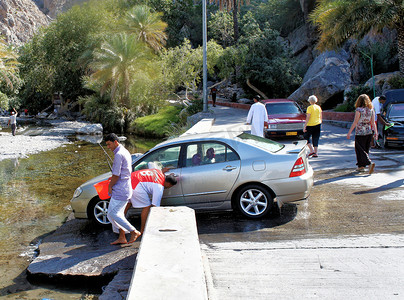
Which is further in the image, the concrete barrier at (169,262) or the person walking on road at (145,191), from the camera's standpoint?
the person walking on road at (145,191)

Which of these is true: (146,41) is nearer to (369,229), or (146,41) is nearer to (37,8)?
(369,229)

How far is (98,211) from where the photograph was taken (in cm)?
776

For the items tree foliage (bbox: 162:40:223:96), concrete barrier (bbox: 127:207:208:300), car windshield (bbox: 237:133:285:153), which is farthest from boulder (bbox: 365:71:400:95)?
concrete barrier (bbox: 127:207:208:300)

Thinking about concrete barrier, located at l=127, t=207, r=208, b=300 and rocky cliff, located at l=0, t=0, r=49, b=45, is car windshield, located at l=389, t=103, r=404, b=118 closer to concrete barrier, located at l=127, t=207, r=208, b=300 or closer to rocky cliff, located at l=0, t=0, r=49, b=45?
concrete barrier, located at l=127, t=207, r=208, b=300

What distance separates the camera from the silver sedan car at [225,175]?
23.6ft

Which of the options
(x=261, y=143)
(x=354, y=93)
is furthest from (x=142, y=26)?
(x=261, y=143)

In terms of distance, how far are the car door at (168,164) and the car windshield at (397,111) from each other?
991 centimetres

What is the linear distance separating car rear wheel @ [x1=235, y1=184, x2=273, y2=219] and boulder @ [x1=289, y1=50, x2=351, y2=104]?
2172 cm

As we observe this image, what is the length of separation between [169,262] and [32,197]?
8.88 meters

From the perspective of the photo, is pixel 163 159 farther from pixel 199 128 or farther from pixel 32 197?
pixel 199 128

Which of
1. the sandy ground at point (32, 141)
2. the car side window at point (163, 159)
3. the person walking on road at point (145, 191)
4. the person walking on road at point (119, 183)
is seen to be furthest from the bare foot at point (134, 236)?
the sandy ground at point (32, 141)

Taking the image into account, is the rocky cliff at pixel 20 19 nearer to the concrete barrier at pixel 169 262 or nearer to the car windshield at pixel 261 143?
the car windshield at pixel 261 143

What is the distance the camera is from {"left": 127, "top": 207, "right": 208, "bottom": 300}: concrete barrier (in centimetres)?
394

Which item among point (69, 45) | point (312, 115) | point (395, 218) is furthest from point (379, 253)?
point (69, 45)
